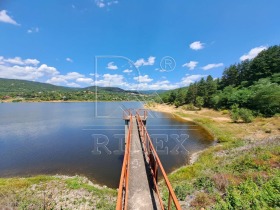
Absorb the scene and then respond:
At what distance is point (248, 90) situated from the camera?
41719mm

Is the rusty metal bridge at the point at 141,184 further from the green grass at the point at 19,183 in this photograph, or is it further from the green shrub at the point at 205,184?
the green grass at the point at 19,183

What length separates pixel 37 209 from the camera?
770 cm

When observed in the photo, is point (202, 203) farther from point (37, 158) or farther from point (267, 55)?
point (267, 55)

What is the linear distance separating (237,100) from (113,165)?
3895 centimetres

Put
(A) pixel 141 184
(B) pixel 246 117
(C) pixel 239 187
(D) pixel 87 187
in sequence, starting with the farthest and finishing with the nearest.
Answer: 1. (B) pixel 246 117
2. (D) pixel 87 187
3. (C) pixel 239 187
4. (A) pixel 141 184

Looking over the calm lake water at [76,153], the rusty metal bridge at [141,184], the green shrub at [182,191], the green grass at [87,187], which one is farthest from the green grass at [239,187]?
the calm lake water at [76,153]

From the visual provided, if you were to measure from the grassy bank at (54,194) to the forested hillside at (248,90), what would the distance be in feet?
100

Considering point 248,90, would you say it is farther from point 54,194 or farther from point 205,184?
point 54,194

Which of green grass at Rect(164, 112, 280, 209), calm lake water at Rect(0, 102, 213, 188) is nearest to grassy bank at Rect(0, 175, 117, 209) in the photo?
calm lake water at Rect(0, 102, 213, 188)

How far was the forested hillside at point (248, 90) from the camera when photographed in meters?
32.5

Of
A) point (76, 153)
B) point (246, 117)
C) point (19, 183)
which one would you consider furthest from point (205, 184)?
point (246, 117)

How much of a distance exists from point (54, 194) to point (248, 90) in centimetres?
4711

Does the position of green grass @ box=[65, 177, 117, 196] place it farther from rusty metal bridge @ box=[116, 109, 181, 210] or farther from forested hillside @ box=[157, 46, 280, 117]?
forested hillside @ box=[157, 46, 280, 117]

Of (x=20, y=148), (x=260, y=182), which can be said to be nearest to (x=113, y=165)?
(x=260, y=182)
